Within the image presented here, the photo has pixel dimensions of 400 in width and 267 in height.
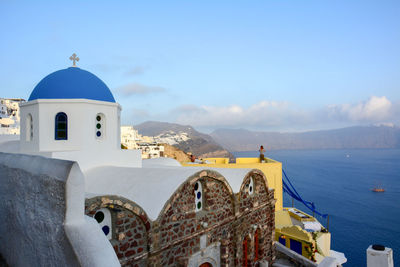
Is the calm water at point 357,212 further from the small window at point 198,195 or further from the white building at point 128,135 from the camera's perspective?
the white building at point 128,135

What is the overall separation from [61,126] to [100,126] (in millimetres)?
1214

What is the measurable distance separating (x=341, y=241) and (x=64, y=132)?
3552 centimetres

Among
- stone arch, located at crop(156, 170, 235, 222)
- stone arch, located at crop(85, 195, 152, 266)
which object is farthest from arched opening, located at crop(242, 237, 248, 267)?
stone arch, located at crop(85, 195, 152, 266)

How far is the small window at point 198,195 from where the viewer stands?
7.61 m

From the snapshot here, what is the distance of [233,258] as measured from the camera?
344 inches

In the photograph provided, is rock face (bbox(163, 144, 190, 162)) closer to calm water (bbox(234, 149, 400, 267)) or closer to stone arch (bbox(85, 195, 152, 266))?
calm water (bbox(234, 149, 400, 267))

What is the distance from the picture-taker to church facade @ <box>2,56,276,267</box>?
575 centimetres

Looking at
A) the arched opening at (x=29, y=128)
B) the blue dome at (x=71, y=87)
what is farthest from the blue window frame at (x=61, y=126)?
the arched opening at (x=29, y=128)

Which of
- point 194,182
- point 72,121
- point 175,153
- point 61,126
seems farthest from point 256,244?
point 175,153

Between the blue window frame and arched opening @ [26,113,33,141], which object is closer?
Result: the blue window frame

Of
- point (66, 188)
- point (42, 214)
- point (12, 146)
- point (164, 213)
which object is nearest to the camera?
point (66, 188)

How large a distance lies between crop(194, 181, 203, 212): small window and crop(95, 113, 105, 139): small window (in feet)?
12.9

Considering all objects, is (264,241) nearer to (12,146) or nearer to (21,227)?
(21,227)

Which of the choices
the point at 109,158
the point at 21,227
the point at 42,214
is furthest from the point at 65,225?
the point at 109,158
